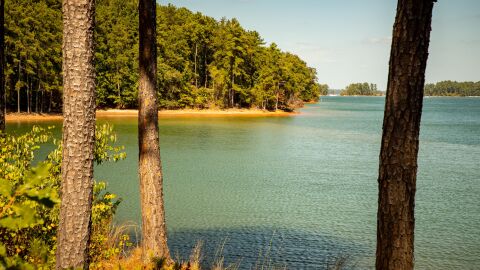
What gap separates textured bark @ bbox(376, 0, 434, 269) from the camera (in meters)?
3.30

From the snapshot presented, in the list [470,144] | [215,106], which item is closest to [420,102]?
[470,144]

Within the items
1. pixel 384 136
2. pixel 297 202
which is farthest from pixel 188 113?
pixel 384 136

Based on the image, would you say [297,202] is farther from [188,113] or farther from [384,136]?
[188,113]

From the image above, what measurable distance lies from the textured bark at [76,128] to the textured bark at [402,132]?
2.75 m

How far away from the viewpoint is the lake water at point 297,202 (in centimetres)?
1100

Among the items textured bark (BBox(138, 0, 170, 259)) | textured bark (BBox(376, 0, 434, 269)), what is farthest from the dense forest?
textured bark (BBox(376, 0, 434, 269))

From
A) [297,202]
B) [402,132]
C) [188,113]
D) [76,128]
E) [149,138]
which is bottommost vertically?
[297,202]

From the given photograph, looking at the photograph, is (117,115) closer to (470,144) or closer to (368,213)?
(470,144)

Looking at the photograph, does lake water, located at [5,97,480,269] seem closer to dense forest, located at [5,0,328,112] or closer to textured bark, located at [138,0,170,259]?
textured bark, located at [138,0,170,259]

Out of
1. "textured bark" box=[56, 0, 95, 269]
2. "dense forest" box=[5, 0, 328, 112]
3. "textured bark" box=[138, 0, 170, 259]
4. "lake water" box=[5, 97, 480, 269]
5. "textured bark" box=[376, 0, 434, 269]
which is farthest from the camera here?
"dense forest" box=[5, 0, 328, 112]

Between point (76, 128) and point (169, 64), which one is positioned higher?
point (169, 64)

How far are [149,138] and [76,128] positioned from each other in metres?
2.32

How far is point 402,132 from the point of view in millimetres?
3426

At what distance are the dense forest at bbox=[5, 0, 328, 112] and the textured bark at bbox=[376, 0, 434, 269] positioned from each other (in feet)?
157
